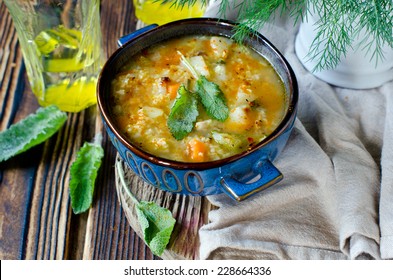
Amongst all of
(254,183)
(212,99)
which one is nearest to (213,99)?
(212,99)

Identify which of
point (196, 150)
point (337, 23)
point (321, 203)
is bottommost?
point (321, 203)

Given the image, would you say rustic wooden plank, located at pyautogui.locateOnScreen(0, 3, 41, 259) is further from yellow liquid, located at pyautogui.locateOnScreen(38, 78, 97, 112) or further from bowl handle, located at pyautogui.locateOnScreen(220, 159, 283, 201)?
bowl handle, located at pyautogui.locateOnScreen(220, 159, 283, 201)

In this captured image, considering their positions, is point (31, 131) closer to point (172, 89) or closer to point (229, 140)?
point (172, 89)

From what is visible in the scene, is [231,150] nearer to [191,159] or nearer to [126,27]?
[191,159]

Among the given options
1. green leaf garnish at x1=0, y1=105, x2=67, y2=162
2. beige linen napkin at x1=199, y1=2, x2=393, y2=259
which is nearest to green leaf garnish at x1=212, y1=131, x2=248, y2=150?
beige linen napkin at x1=199, y1=2, x2=393, y2=259
